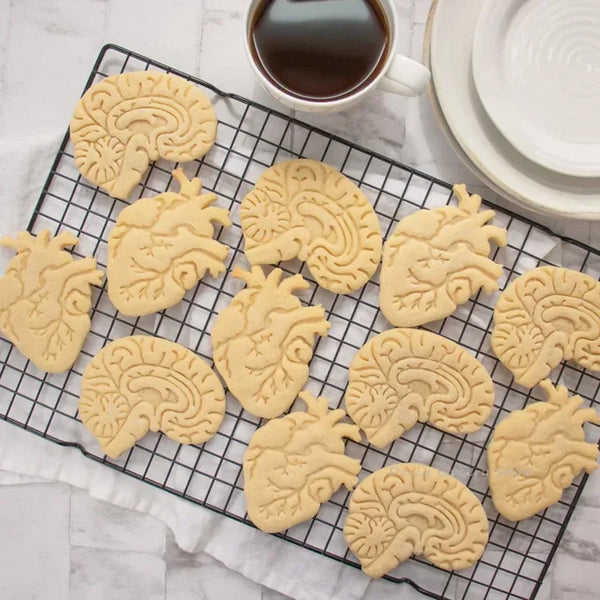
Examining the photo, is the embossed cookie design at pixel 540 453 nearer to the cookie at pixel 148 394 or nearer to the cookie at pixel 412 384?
the cookie at pixel 412 384

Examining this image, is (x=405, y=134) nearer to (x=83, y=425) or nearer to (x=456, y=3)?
(x=456, y=3)

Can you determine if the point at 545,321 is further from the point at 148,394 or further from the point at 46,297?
the point at 46,297

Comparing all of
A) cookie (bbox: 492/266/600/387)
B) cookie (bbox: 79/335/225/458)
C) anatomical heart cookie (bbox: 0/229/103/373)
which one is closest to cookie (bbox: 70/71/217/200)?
anatomical heart cookie (bbox: 0/229/103/373)

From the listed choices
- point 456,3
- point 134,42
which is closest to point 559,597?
point 456,3

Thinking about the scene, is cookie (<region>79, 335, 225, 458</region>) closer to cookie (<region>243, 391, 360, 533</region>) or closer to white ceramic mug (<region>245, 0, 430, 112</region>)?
cookie (<region>243, 391, 360, 533</region>)

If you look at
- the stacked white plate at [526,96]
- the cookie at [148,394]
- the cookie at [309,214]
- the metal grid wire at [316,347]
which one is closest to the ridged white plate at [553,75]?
the stacked white plate at [526,96]

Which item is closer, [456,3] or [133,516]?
[456,3]
